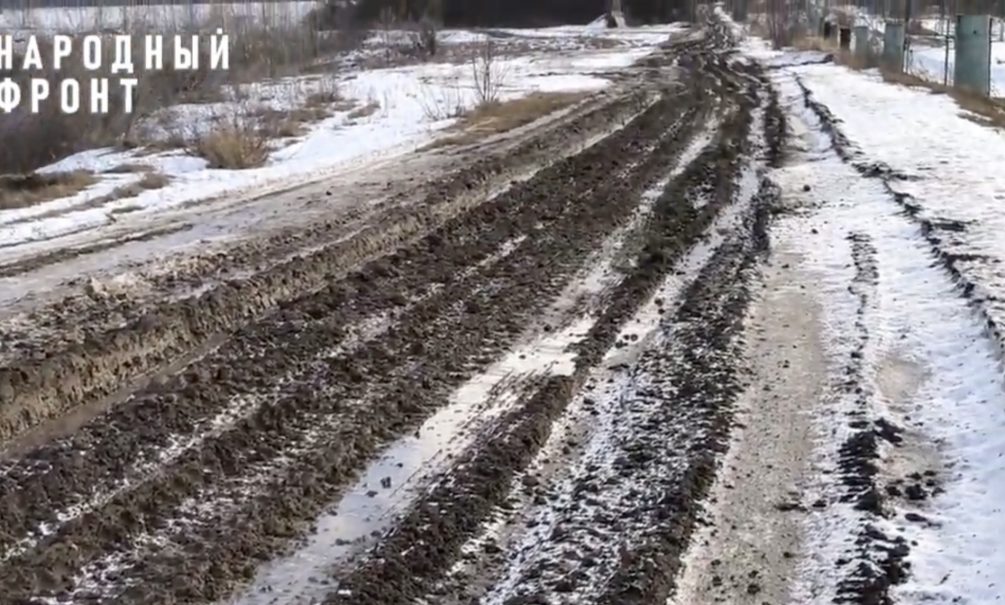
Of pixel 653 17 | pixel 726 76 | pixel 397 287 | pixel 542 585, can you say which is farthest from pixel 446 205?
pixel 653 17

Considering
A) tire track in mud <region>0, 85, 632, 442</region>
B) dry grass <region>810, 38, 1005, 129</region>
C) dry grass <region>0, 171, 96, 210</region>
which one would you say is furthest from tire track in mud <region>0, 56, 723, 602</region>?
dry grass <region>810, 38, 1005, 129</region>

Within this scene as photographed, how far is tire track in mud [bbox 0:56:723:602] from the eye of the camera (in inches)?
186

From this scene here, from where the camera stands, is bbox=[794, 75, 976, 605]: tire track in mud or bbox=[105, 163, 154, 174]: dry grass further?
bbox=[105, 163, 154, 174]: dry grass

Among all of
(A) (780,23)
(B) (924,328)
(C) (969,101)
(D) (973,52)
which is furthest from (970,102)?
(A) (780,23)

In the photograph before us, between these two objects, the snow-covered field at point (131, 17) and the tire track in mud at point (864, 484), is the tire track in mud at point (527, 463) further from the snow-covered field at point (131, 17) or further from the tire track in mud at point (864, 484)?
the snow-covered field at point (131, 17)

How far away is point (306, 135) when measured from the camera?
19.8 m

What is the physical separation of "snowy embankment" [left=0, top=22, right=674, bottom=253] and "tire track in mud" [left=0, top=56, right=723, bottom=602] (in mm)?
3680

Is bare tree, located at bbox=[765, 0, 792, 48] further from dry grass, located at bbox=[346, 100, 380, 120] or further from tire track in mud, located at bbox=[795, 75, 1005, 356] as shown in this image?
tire track in mud, located at bbox=[795, 75, 1005, 356]

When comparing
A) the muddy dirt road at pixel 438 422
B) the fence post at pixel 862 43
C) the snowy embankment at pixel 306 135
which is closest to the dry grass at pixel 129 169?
the snowy embankment at pixel 306 135

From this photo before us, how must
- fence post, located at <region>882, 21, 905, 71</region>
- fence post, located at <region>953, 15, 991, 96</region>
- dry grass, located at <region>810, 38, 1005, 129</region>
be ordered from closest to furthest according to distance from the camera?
dry grass, located at <region>810, 38, 1005, 129</region> < fence post, located at <region>953, 15, 991, 96</region> < fence post, located at <region>882, 21, 905, 71</region>

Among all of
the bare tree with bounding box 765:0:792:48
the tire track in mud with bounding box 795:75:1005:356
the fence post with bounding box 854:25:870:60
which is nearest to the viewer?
the tire track in mud with bounding box 795:75:1005:356

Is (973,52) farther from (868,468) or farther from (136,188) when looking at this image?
(868,468)

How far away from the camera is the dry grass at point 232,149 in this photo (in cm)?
1595

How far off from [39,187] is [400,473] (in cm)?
1072
